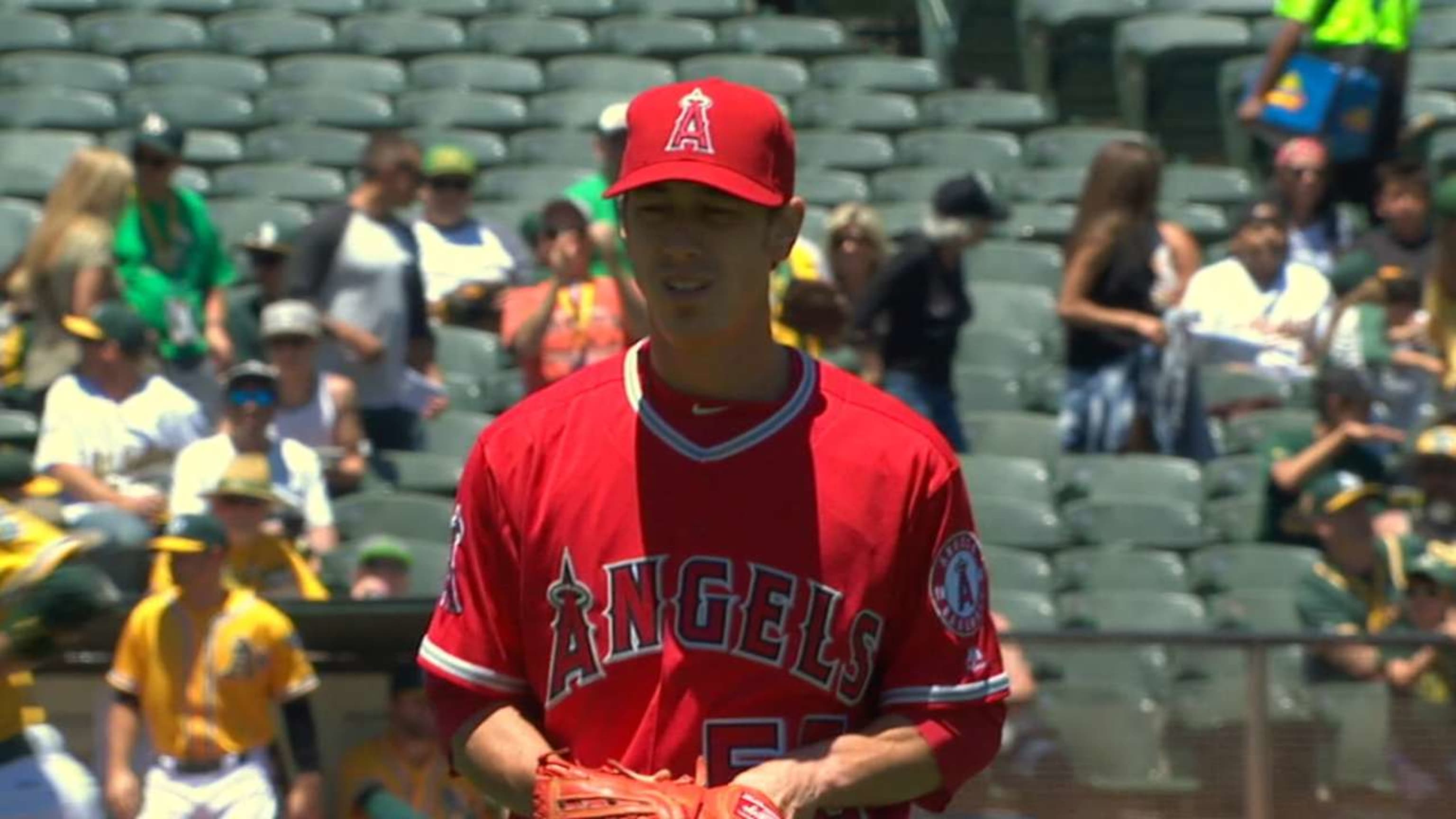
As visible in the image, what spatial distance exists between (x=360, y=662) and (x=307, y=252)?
2191mm

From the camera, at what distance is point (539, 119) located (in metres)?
11.3

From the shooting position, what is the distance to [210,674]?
6.56m

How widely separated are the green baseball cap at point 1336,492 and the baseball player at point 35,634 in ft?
11.7

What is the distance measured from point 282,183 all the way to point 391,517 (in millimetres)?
2941

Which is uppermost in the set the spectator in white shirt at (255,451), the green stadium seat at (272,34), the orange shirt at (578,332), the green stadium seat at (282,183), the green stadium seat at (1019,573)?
the green stadium seat at (272,34)

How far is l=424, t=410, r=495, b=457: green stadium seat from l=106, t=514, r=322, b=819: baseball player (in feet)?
6.63

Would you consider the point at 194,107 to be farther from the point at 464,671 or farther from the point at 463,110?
the point at 464,671

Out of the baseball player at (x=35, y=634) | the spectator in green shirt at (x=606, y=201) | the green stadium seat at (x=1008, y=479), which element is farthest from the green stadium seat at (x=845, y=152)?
the baseball player at (x=35, y=634)

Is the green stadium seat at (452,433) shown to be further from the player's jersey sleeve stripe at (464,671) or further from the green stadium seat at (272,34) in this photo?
the player's jersey sleeve stripe at (464,671)

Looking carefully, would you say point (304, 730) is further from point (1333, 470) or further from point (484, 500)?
point (484, 500)

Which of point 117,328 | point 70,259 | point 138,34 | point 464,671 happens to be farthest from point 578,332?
point 464,671

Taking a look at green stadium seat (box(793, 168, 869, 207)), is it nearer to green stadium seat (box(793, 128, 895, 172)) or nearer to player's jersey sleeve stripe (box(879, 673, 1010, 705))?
green stadium seat (box(793, 128, 895, 172))

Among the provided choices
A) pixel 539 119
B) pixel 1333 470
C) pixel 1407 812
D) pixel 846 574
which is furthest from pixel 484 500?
pixel 539 119

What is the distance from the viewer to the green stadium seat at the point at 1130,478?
27.9ft
